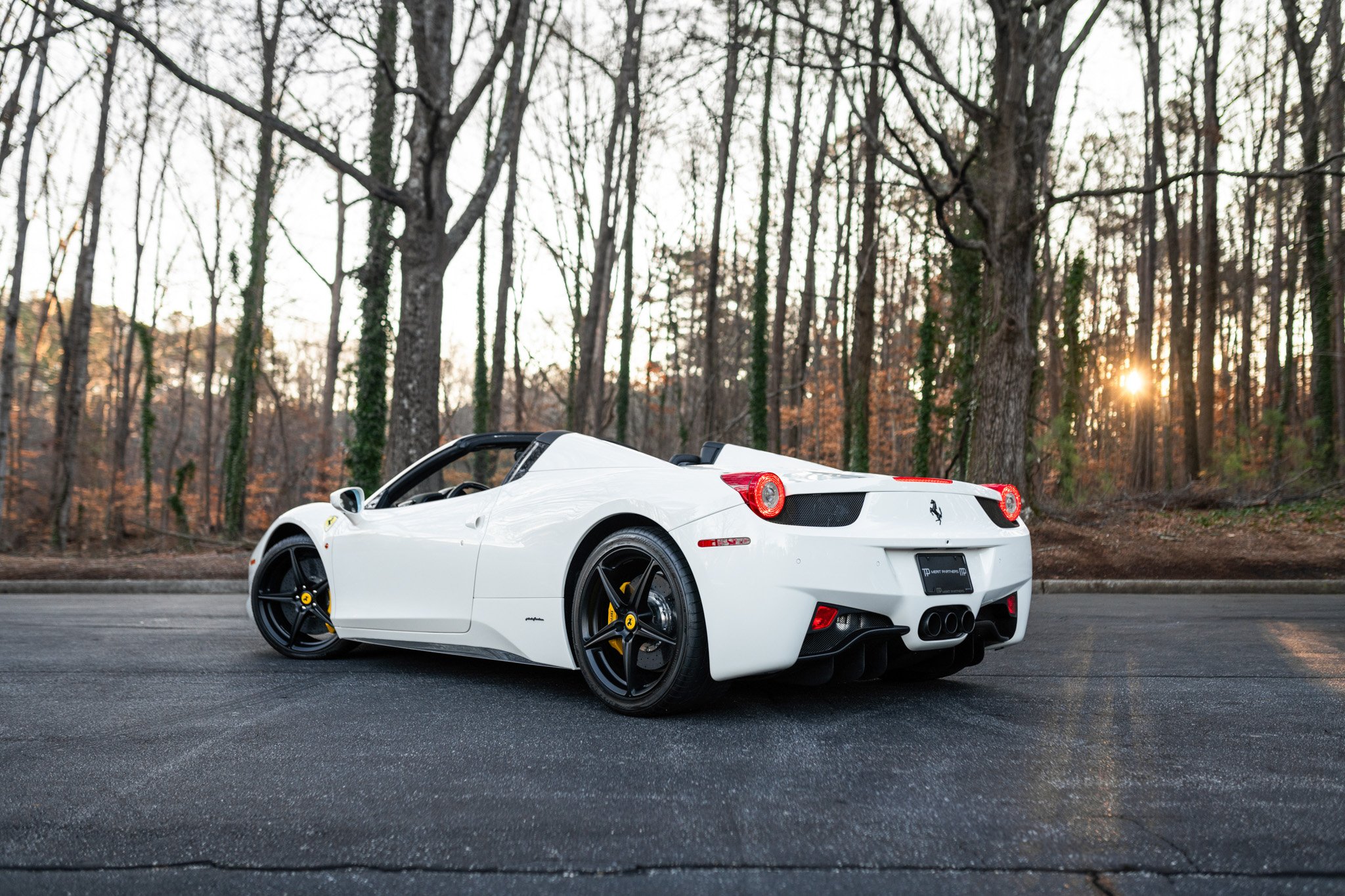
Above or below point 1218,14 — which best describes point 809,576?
below

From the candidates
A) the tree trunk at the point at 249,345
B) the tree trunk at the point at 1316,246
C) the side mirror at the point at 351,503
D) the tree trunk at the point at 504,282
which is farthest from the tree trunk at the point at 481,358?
the side mirror at the point at 351,503

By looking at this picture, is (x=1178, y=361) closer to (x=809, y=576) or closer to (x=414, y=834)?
(x=809, y=576)

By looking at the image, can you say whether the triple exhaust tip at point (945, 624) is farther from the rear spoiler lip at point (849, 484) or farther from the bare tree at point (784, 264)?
the bare tree at point (784, 264)

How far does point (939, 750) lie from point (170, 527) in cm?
3618

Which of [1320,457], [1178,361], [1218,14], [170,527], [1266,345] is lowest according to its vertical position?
[170,527]

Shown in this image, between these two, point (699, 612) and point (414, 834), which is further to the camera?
point (699, 612)

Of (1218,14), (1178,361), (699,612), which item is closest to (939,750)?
(699,612)

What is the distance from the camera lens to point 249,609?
5984 millimetres

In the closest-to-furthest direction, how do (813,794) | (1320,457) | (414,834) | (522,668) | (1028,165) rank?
(414,834), (813,794), (522,668), (1028,165), (1320,457)

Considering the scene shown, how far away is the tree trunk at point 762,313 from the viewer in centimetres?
A: 2634

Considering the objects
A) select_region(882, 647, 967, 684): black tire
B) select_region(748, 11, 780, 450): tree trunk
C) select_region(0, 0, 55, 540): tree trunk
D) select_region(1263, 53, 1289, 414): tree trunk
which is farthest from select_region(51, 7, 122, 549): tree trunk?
select_region(1263, 53, 1289, 414): tree trunk

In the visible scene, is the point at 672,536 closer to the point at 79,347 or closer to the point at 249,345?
the point at 79,347

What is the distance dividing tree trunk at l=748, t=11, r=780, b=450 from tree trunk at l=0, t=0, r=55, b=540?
1598cm

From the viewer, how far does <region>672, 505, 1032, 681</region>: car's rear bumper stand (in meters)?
3.58
